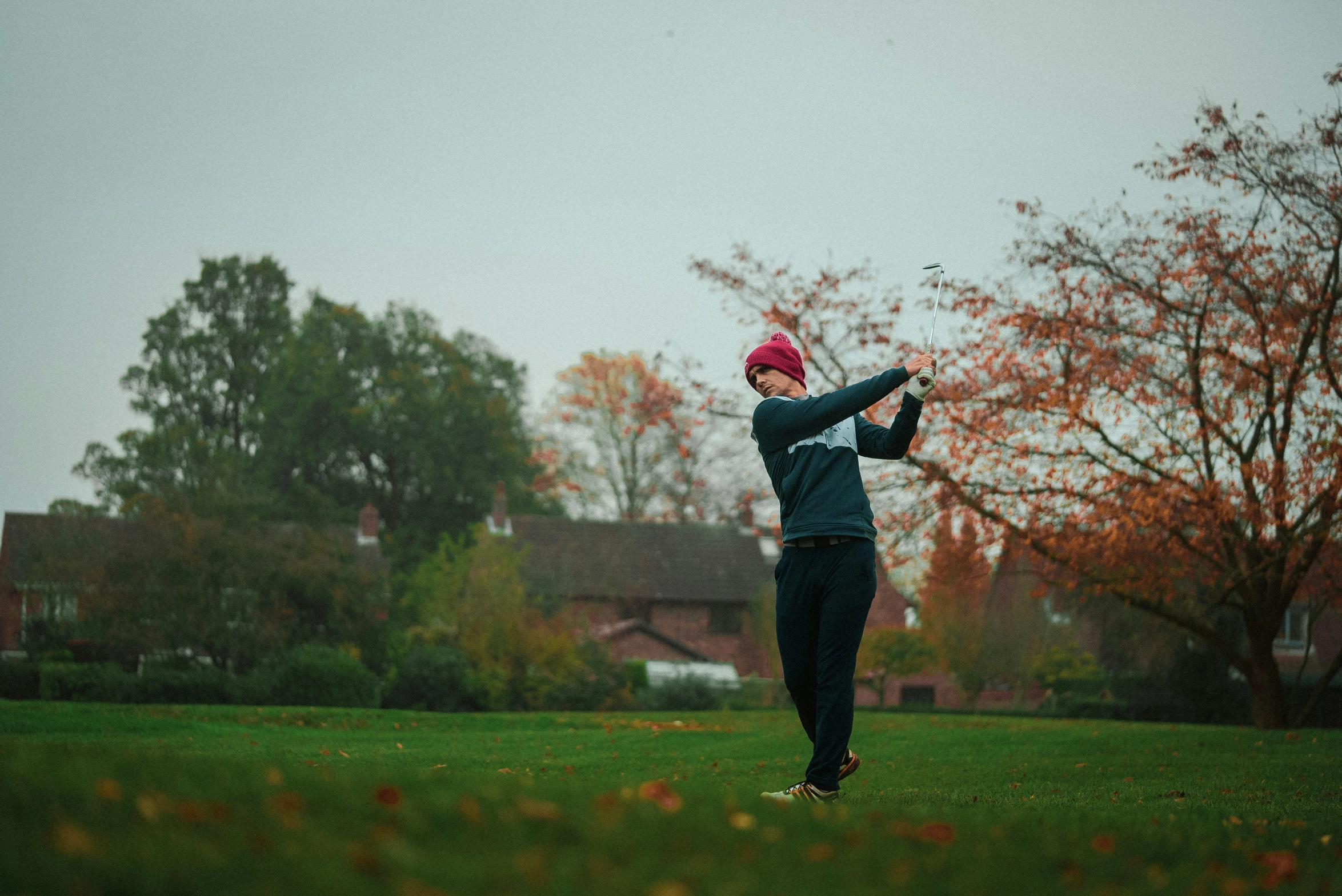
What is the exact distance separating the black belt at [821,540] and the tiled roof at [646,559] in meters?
40.3

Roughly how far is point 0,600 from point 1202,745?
27.6 metres

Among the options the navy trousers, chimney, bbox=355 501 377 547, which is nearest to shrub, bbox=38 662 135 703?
the navy trousers

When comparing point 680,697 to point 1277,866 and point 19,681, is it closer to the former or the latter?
point 19,681

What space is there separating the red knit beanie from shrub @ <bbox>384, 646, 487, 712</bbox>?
2079 centimetres

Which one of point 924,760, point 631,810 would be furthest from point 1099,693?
point 631,810

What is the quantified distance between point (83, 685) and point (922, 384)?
71.5 ft

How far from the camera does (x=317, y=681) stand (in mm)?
24531

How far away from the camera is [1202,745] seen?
1208 cm

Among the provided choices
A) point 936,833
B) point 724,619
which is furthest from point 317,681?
point 724,619

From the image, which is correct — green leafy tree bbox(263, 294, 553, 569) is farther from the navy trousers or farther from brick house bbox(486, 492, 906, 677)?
the navy trousers

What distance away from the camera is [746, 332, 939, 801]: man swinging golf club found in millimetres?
5723

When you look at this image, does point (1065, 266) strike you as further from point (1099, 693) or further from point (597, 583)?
point (597, 583)

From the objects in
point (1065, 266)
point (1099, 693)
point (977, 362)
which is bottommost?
point (1099, 693)

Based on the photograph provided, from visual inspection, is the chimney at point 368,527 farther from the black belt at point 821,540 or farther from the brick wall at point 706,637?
the black belt at point 821,540
